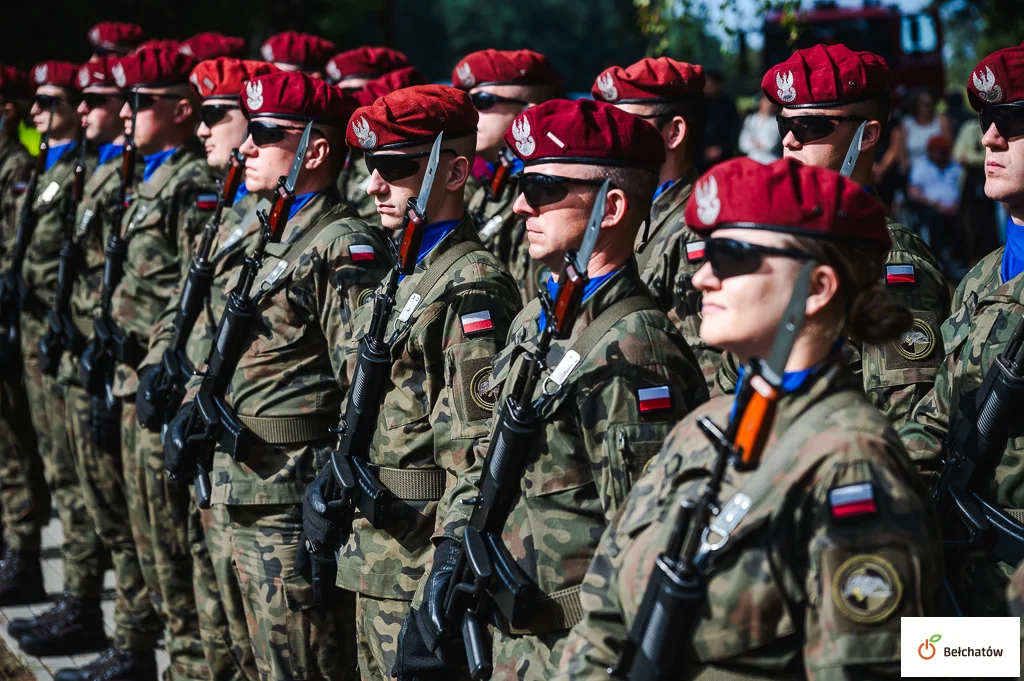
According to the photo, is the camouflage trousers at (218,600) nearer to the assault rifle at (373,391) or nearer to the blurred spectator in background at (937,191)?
the assault rifle at (373,391)

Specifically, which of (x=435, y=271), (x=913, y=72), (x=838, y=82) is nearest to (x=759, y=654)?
(x=435, y=271)

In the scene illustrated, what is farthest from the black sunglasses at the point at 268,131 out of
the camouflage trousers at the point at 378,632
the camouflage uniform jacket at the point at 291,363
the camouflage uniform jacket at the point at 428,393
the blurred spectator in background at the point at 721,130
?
the blurred spectator in background at the point at 721,130

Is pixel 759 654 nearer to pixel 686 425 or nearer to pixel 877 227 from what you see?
pixel 686 425

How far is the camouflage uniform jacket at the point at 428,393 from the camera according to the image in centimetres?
373

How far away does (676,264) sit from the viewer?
15.2 ft

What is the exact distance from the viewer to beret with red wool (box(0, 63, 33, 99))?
9281 mm

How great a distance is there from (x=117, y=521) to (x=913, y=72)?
19.2 meters

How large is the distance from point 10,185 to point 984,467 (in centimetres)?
731

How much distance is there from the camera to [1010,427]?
3.11 metres

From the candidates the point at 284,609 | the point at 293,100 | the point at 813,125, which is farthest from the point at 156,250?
the point at 813,125

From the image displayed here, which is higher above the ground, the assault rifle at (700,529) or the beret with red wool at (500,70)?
the beret with red wool at (500,70)

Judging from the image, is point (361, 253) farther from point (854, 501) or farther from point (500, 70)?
point (854, 501)

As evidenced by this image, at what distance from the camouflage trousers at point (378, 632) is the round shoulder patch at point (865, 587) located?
201cm

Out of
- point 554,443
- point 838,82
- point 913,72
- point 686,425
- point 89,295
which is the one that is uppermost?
point 838,82
